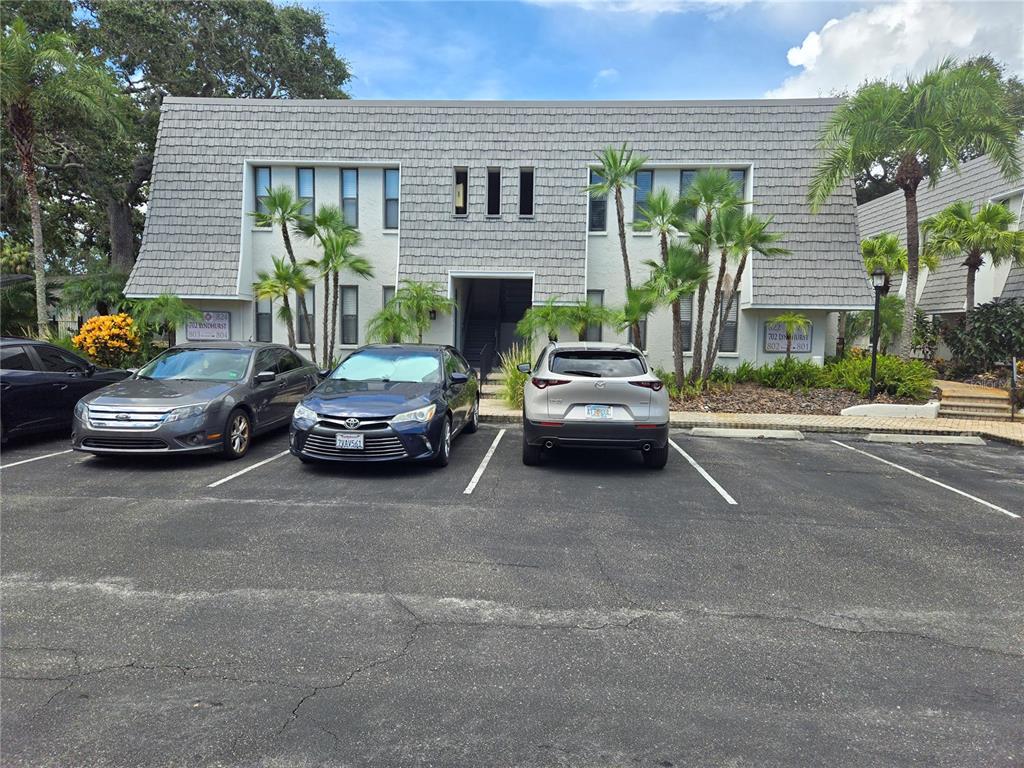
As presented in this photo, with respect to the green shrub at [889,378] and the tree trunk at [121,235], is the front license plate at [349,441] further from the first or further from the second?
the tree trunk at [121,235]

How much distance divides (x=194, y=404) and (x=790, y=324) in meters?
13.4

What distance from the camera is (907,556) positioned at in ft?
17.1

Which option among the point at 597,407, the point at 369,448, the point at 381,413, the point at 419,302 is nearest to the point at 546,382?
the point at 597,407

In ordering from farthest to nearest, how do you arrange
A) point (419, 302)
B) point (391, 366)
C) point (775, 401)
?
point (419, 302), point (775, 401), point (391, 366)

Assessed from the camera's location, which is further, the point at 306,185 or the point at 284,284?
the point at 306,185

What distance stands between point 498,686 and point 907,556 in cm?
395

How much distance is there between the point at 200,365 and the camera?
8.84m

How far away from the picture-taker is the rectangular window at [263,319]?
55.8ft

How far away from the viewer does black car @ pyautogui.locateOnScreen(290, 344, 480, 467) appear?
7.14 m

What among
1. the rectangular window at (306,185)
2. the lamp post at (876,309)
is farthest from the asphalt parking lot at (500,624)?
the rectangular window at (306,185)

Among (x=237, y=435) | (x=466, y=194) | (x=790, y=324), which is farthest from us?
(x=466, y=194)

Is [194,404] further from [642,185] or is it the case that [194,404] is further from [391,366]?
[642,185]

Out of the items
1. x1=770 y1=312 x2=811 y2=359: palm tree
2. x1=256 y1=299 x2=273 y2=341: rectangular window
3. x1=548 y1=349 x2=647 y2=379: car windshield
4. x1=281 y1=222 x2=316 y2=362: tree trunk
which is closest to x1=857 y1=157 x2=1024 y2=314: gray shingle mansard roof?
x1=770 y1=312 x2=811 y2=359: palm tree

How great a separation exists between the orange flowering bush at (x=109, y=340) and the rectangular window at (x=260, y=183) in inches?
177
